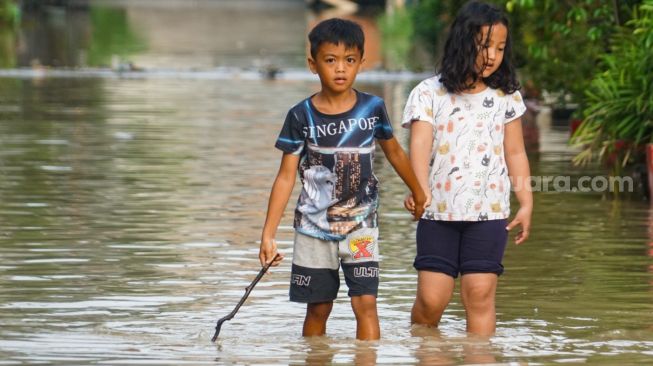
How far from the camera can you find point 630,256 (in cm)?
1130

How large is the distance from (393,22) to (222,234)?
48.7 metres

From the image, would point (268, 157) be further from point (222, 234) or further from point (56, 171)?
point (222, 234)

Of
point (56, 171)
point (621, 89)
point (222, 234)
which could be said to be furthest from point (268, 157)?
point (222, 234)

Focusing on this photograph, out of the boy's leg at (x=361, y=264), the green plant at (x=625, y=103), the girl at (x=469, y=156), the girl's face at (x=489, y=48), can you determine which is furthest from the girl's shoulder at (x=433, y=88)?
the green plant at (x=625, y=103)

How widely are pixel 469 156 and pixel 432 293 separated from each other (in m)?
0.65

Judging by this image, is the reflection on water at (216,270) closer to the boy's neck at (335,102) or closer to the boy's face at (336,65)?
the boy's neck at (335,102)

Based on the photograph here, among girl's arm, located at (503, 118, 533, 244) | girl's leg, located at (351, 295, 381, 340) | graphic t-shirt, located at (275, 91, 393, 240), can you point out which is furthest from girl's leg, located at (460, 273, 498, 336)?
graphic t-shirt, located at (275, 91, 393, 240)

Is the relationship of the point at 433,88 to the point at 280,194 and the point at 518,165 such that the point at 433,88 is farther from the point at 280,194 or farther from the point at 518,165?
the point at 280,194

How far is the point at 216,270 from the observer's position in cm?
1062

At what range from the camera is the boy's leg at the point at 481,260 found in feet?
25.9

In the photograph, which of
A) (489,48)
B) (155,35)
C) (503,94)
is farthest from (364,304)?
(155,35)

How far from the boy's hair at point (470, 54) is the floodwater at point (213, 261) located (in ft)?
3.89

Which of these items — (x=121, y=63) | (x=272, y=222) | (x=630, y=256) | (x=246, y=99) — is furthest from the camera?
(x=121, y=63)

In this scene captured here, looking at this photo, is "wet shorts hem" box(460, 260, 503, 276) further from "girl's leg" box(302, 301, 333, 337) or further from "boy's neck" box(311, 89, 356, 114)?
"boy's neck" box(311, 89, 356, 114)
